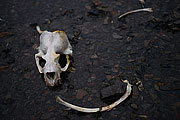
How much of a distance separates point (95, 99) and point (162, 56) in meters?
1.24

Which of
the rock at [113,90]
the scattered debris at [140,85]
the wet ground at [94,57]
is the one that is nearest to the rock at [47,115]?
the wet ground at [94,57]

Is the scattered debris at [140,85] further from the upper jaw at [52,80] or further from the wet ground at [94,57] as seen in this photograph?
the upper jaw at [52,80]

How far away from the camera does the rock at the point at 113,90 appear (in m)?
2.92

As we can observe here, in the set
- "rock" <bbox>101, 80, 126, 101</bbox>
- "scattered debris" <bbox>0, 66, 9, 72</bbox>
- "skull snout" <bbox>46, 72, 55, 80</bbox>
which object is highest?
"scattered debris" <bbox>0, 66, 9, 72</bbox>

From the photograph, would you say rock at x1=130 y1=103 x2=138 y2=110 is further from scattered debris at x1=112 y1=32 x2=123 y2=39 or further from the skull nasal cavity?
scattered debris at x1=112 y1=32 x2=123 y2=39

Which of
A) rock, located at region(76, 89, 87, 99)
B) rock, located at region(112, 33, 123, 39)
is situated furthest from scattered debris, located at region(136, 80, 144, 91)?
rock, located at region(112, 33, 123, 39)

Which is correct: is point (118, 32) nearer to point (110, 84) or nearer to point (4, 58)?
point (110, 84)

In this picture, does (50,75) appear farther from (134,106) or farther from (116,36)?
(116,36)

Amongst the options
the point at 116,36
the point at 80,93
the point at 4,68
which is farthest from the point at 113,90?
the point at 4,68

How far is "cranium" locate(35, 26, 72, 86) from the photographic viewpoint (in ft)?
9.68

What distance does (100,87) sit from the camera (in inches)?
124

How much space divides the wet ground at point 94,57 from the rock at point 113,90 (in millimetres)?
108

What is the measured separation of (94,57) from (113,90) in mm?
757

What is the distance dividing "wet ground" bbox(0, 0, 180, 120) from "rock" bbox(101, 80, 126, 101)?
4.2 inches
